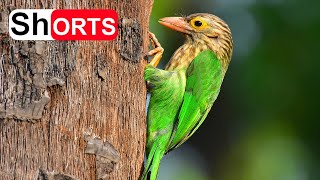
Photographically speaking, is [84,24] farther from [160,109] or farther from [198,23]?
[198,23]

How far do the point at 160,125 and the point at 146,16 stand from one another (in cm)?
78

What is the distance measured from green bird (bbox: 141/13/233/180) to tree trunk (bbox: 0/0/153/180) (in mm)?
416

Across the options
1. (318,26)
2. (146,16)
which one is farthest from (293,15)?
(146,16)

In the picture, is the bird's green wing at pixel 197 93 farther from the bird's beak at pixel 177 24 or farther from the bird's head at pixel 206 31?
the bird's beak at pixel 177 24

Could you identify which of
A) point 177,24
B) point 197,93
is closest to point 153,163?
point 197,93

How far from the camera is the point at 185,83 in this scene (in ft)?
18.7

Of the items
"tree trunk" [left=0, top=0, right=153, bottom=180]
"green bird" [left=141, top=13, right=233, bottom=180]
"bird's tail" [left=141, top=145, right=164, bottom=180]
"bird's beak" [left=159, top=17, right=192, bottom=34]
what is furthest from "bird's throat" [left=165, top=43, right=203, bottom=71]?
"tree trunk" [left=0, top=0, right=153, bottom=180]

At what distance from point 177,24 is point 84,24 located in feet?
6.08

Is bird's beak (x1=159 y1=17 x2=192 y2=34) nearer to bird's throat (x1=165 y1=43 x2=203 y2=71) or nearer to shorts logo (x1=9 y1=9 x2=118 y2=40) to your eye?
bird's throat (x1=165 y1=43 x2=203 y2=71)

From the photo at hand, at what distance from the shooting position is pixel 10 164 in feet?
13.5

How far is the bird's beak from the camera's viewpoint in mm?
6246

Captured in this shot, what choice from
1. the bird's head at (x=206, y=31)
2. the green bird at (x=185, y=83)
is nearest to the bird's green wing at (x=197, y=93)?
the green bird at (x=185, y=83)

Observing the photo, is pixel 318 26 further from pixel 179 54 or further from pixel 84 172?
pixel 84 172

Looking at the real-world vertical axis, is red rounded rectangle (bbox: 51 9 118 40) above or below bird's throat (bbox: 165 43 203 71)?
above
